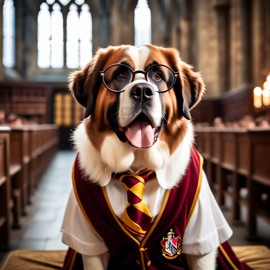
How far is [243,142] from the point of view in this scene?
15.5 feet

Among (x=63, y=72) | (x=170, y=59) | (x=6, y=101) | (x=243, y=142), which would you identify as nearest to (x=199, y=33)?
(x=6, y=101)

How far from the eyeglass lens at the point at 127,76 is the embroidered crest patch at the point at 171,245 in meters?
0.65

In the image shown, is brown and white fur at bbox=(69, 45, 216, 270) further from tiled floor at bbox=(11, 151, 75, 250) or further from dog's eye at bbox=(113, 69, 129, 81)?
tiled floor at bbox=(11, 151, 75, 250)

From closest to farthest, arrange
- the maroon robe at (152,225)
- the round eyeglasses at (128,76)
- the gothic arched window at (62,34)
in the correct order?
the round eyeglasses at (128,76) < the maroon robe at (152,225) < the gothic arched window at (62,34)

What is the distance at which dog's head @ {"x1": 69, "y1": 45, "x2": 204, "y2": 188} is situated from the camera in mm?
1698

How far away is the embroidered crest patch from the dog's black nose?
0.62 meters

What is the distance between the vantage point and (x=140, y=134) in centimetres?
173

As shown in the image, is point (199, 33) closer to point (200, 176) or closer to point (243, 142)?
point (243, 142)

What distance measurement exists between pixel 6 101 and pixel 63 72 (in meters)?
5.94

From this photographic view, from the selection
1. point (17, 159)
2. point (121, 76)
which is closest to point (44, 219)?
point (17, 159)

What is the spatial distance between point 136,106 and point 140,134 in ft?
0.39

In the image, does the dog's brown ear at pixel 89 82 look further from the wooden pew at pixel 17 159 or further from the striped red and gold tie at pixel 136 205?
the wooden pew at pixel 17 159

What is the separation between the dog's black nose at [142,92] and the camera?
1670 millimetres

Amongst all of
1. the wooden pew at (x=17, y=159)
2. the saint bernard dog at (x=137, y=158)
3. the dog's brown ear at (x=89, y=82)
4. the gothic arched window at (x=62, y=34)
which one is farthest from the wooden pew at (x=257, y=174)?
the gothic arched window at (x=62, y=34)
